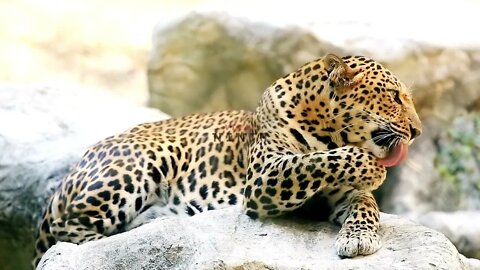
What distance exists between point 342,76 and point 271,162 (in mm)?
780

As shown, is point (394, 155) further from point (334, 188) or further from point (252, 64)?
point (252, 64)

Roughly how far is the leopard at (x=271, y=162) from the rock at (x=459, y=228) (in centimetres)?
310

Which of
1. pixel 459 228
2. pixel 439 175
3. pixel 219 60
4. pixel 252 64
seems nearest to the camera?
pixel 459 228

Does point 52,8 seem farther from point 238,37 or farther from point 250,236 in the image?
point 250,236

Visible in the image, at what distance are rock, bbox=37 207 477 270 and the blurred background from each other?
8.25 ft

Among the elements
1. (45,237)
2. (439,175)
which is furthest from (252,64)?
(45,237)

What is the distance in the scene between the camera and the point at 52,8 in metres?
15.1

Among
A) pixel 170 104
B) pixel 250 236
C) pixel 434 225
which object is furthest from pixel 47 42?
pixel 250 236

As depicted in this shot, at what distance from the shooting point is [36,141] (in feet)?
28.6

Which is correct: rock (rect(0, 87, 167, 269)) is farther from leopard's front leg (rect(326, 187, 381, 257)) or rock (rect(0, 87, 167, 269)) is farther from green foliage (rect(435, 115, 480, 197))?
green foliage (rect(435, 115, 480, 197))

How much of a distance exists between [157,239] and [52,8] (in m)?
9.98

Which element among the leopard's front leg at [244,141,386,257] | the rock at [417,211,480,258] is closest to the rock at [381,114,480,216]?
the rock at [417,211,480,258]

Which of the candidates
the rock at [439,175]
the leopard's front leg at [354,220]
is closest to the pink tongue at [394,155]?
the leopard's front leg at [354,220]

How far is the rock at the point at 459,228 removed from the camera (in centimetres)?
992
